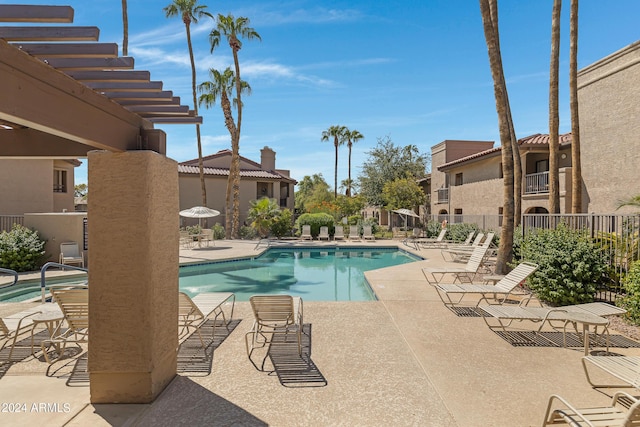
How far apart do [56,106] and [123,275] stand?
1.64 meters

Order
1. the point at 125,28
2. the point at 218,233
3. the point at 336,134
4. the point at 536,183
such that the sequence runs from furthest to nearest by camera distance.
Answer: the point at 336,134 → the point at 218,233 → the point at 125,28 → the point at 536,183

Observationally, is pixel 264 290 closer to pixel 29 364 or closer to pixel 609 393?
pixel 29 364

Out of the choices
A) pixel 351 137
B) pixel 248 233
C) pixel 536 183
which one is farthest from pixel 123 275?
pixel 351 137

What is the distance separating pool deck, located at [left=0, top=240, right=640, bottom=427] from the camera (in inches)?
132

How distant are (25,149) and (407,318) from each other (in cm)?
604

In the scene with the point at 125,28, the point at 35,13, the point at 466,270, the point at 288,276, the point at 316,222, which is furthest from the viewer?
the point at 316,222

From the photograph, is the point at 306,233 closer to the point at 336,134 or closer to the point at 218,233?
the point at 218,233

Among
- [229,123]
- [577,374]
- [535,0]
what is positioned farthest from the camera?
[229,123]

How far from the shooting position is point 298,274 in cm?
1405

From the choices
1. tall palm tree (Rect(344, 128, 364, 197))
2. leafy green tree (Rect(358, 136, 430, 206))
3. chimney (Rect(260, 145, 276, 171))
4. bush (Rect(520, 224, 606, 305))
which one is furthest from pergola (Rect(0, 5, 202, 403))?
tall palm tree (Rect(344, 128, 364, 197))

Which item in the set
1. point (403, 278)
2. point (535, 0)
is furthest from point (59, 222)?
point (535, 0)

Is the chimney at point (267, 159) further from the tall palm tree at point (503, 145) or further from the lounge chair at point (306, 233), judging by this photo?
the tall palm tree at point (503, 145)

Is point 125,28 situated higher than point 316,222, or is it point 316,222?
point 125,28

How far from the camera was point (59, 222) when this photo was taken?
41.1 ft
